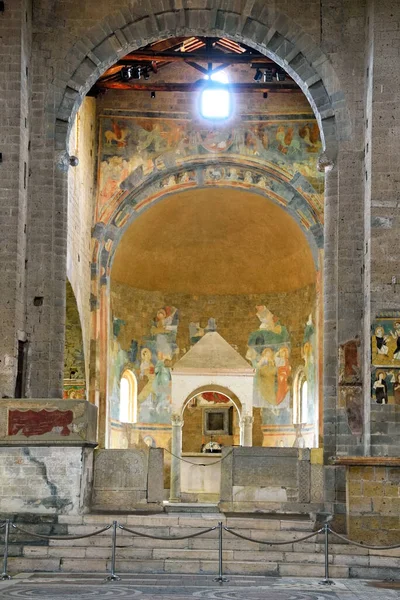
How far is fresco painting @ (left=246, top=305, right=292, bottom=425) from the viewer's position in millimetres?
30359

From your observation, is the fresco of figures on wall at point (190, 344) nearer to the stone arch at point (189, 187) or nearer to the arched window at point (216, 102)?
the stone arch at point (189, 187)

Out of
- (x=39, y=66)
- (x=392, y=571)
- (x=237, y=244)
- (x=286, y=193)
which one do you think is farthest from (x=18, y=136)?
(x=237, y=244)

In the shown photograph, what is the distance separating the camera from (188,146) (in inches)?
1099

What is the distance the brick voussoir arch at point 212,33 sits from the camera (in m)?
18.9

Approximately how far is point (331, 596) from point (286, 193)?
1666cm

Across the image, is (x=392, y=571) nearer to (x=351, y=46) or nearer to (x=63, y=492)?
(x=63, y=492)

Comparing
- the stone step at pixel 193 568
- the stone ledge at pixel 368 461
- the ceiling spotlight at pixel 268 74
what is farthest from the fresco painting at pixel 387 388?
the ceiling spotlight at pixel 268 74

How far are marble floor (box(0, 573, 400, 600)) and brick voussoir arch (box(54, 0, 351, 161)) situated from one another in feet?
26.8

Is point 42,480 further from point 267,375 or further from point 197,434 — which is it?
point 267,375

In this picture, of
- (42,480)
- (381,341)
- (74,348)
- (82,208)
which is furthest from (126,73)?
(42,480)

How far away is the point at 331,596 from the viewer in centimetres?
1234

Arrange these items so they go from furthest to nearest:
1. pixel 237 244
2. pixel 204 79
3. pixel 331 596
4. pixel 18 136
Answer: pixel 237 244
pixel 204 79
pixel 18 136
pixel 331 596

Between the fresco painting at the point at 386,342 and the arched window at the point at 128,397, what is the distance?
13945mm

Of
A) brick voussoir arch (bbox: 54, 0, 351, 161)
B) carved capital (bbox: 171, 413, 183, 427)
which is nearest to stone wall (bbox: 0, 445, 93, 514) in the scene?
brick voussoir arch (bbox: 54, 0, 351, 161)
